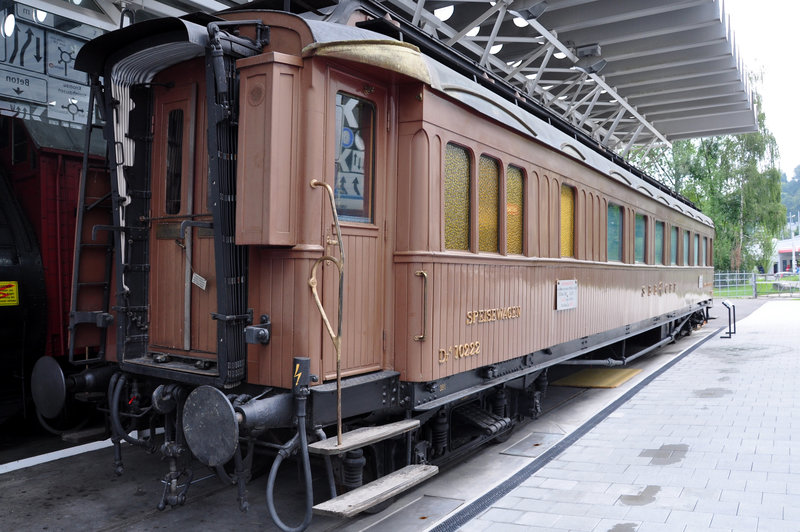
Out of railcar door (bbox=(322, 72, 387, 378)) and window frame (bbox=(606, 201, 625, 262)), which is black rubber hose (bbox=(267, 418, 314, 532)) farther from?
window frame (bbox=(606, 201, 625, 262))

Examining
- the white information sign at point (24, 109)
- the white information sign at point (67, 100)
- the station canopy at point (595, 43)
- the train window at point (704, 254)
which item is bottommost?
the train window at point (704, 254)

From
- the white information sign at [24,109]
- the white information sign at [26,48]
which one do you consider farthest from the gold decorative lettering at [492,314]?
the white information sign at [26,48]

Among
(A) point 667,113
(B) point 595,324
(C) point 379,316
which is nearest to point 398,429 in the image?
(C) point 379,316

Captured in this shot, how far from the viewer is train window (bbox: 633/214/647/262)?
1047 centimetres

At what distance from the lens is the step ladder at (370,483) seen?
362 cm

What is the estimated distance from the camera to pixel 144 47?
437cm

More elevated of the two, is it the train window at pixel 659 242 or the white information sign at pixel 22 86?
the white information sign at pixel 22 86

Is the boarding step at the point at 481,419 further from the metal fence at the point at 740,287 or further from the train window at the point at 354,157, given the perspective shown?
the metal fence at the point at 740,287

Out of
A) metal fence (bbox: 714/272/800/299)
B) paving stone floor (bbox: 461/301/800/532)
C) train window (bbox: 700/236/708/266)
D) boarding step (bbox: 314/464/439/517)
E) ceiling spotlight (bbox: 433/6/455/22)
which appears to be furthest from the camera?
metal fence (bbox: 714/272/800/299)

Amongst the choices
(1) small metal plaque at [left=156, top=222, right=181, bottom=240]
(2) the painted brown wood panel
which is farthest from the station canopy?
(1) small metal plaque at [left=156, top=222, right=181, bottom=240]

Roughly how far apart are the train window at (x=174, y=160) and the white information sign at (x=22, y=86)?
3.95 m

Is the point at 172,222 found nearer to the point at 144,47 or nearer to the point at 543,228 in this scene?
the point at 144,47

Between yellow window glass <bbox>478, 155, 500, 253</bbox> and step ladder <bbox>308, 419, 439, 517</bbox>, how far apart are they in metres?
1.79

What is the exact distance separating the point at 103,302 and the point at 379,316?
2.36 meters
